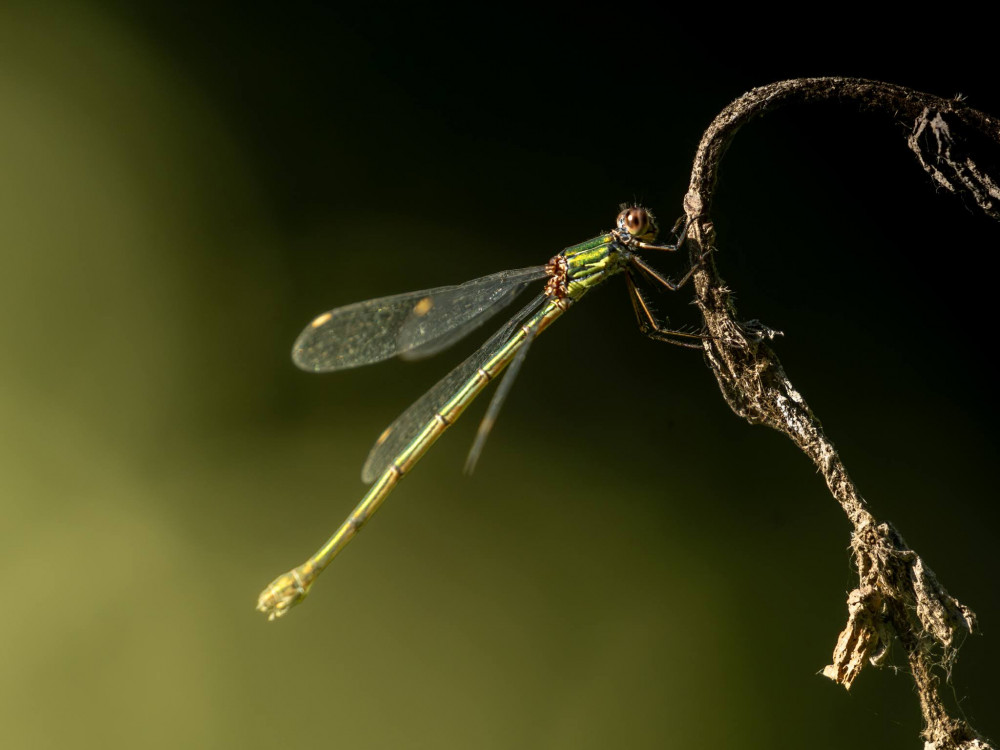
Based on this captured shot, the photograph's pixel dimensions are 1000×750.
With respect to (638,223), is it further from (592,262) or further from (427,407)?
(427,407)

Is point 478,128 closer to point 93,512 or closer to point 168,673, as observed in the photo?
point 93,512

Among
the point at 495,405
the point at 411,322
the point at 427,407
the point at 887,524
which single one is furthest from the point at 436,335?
the point at 887,524

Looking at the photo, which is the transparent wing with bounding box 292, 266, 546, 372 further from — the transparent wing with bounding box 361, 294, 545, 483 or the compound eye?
the compound eye

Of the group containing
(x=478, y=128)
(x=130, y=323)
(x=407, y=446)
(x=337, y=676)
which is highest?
(x=478, y=128)

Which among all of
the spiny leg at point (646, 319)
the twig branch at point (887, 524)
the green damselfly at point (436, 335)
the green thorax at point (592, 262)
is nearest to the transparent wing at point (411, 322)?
the green damselfly at point (436, 335)

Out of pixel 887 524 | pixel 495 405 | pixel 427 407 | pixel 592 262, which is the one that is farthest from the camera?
pixel 427 407

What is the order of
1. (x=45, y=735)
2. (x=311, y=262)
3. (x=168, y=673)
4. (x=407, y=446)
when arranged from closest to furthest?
(x=407, y=446) < (x=45, y=735) < (x=168, y=673) < (x=311, y=262)

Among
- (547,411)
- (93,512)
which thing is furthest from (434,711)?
(93,512)
